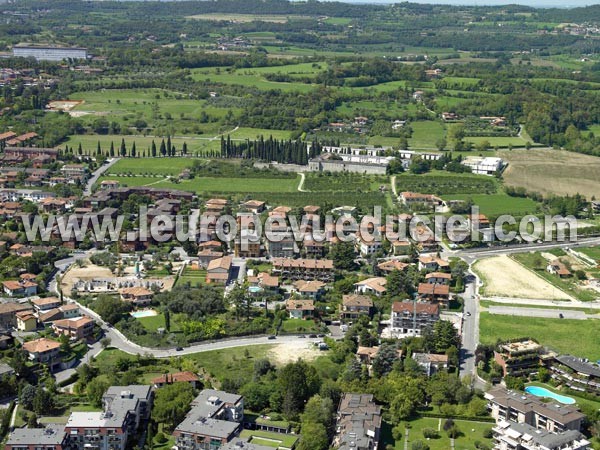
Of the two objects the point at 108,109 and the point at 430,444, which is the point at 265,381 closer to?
the point at 430,444

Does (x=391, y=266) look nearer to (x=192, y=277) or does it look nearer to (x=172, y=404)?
(x=192, y=277)

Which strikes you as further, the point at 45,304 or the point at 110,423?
the point at 45,304

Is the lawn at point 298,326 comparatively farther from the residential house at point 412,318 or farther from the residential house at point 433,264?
the residential house at point 433,264

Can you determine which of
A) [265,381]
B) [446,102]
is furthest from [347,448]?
[446,102]

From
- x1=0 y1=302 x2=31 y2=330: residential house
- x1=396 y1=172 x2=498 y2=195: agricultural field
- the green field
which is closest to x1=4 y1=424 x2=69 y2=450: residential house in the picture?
x1=0 y1=302 x2=31 y2=330: residential house

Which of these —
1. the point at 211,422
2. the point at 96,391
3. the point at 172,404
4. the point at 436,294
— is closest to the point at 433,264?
the point at 436,294

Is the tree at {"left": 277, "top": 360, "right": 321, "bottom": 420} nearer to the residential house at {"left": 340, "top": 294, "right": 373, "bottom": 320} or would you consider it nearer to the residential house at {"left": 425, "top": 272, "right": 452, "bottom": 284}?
the residential house at {"left": 340, "top": 294, "right": 373, "bottom": 320}

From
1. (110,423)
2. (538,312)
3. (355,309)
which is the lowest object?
(538,312)
